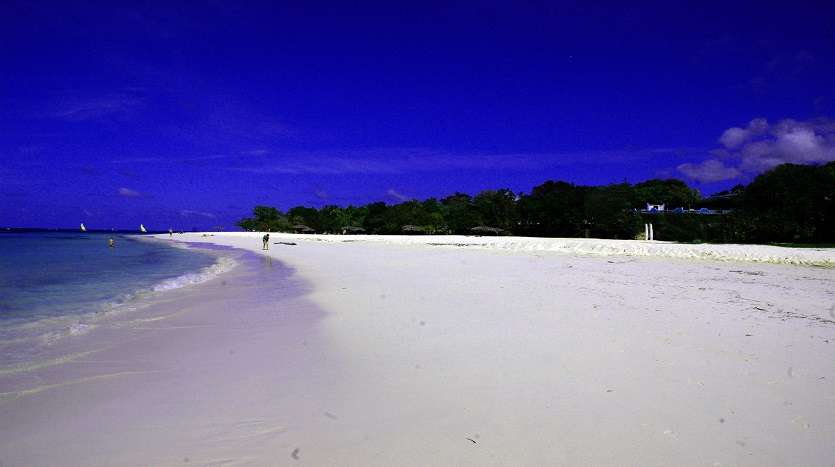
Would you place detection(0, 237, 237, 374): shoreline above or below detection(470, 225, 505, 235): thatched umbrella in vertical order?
below

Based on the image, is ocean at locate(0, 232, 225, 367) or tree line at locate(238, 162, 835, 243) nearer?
ocean at locate(0, 232, 225, 367)

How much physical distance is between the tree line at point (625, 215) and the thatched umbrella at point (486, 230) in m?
0.12

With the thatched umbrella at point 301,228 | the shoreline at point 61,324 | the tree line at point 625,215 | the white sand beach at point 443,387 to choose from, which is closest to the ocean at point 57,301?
the shoreline at point 61,324

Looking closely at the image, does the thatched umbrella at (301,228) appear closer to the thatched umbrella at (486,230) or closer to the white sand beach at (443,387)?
the thatched umbrella at (486,230)

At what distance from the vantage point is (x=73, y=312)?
795 centimetres

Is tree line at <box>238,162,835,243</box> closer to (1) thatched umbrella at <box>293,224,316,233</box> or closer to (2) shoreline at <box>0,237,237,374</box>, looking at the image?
(1) thatched umbrella at <box>293,224,316,233</box>

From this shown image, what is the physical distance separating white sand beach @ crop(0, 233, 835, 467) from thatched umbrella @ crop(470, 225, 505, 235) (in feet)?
134

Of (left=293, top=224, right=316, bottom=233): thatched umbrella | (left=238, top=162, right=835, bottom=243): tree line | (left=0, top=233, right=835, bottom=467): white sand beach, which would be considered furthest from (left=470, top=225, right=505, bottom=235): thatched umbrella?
(left=0, top=233, right=835, bottom=467): white sand beach

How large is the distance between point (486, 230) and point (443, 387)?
152 ft

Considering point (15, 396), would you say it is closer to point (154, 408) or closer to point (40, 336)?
point (154, 408)

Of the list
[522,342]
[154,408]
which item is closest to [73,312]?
[154,408]

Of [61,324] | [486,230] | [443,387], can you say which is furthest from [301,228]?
[443,387]

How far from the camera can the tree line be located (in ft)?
91.9

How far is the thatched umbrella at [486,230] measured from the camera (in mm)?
48594
